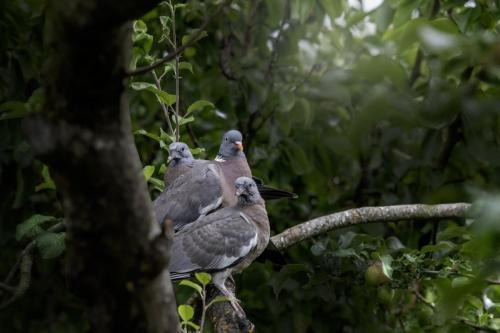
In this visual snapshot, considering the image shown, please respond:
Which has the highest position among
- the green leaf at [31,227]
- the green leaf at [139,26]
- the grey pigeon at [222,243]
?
the green leaf at [139,26]

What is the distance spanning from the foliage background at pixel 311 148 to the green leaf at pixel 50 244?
0.09ft

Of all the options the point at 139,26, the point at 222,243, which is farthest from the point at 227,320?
the point at 139,26

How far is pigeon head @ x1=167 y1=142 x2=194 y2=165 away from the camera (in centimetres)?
338

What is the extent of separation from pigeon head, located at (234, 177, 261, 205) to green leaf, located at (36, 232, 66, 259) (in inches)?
32.9

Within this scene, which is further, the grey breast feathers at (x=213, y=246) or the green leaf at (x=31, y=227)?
the grey breast feathers at (x=213, y=246)

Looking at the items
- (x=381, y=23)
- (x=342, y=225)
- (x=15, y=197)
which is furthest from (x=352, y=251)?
(x=15, y=197)

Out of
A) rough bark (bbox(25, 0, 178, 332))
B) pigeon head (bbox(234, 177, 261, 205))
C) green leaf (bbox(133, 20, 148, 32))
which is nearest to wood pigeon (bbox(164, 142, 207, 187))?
pigeon head (bbox(234, 177, 261, 205))

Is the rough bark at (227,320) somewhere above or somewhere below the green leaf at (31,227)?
below

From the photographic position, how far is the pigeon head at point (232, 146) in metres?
3.80

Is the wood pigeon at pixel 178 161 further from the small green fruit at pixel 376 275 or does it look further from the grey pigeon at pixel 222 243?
the small green fruit at pixel 376 275

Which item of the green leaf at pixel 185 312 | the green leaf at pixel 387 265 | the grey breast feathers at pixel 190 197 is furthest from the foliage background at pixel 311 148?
the green leaf at pixel 185 312

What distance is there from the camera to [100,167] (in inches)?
52.4

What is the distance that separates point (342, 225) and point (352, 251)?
0.73 ft

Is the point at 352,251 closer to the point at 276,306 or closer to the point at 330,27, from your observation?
the point at 276,306
